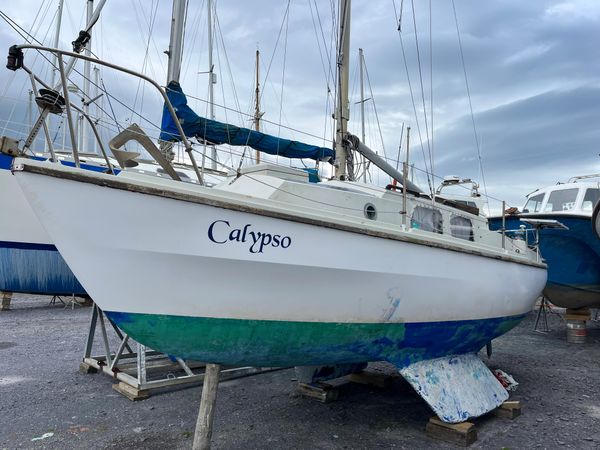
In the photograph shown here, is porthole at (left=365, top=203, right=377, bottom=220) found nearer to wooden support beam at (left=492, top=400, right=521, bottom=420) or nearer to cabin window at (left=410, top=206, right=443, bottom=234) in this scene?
cabin window at (left=410, top=206, right=443, bottom=234)

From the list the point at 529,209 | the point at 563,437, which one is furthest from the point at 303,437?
the point at 529,209

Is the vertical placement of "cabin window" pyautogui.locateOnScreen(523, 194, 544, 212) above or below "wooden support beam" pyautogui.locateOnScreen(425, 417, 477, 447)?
above

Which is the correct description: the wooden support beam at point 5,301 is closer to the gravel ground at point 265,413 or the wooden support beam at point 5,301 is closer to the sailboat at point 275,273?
the gravel ground at point 265,413

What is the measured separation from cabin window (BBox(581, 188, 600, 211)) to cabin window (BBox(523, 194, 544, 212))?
0.98 metres

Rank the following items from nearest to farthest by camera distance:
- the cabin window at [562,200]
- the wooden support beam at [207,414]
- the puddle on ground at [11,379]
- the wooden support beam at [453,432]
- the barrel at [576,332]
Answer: the wooden support beam at [207,414]
the wooden support beam at [453,432]
the puddle on ground at [11,379]
the barrel at [576,332]
the cabin window at [562,200]

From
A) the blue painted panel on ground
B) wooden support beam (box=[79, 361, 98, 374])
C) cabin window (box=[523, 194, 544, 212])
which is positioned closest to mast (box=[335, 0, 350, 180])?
the blue painted panel on ground

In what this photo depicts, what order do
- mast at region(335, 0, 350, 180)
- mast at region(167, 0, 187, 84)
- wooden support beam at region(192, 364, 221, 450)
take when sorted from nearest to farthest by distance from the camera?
1. wooden support beam at region(192, 364, 221, 450)
2. mast at region(335, 0, 350, 180)
3. mast at region(167, 0, 187, 84)

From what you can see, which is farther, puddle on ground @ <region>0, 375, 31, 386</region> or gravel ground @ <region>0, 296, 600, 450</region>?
puddle on ground @ <region>0, 375, 31, 386</region>

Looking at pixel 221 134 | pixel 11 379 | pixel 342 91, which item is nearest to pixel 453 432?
pixel 342 91

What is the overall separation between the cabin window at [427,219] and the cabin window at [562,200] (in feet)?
21.4

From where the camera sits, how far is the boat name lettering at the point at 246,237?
3006mm

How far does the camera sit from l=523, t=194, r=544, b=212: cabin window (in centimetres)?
1092

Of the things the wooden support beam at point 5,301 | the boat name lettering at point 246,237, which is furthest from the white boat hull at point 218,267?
the wooden support beam at point 5,301

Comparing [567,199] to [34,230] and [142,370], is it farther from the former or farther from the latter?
[34,230]
